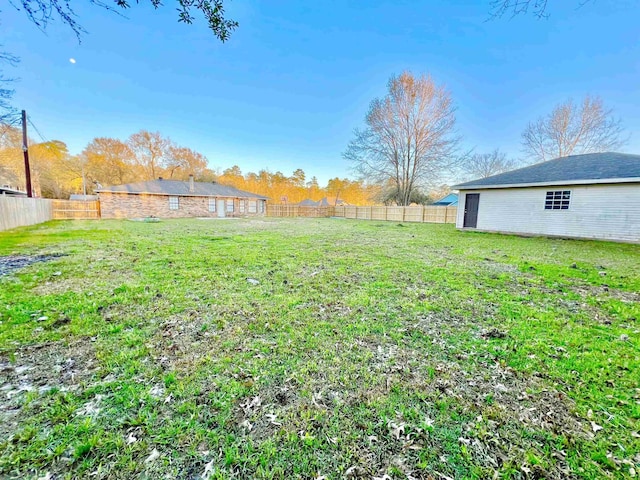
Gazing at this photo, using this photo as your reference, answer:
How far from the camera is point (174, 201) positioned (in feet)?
74.3

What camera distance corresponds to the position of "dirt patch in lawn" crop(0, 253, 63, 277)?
4868 millimetres

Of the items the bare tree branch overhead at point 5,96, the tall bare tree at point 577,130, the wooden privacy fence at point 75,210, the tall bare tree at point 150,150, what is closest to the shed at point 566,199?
the tall bare tree at point 577,130

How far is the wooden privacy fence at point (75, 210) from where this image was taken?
58.9 feet

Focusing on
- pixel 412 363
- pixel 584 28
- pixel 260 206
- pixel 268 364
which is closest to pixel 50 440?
pixel 268 364

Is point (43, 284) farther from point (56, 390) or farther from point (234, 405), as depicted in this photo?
point (234, 405)

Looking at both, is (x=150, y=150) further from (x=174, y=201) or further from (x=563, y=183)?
(x=563, y=183)

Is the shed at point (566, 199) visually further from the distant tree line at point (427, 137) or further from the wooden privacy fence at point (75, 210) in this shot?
the wooden privacy fence at point (75, 210)

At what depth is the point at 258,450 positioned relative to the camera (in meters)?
1.46

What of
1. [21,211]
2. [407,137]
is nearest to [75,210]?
[21,211]

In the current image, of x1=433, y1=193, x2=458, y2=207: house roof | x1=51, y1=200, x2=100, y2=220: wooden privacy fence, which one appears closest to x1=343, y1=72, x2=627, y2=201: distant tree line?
x1=433, y1=193, x2=458, y2=207: house roof

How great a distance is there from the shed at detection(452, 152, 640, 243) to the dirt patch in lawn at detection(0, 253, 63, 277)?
52.0 ft

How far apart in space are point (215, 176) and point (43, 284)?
37346mm

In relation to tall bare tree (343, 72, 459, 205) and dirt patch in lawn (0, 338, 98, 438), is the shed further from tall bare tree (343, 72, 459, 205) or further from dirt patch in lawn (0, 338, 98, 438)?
dirt patch in lawn (0, 338, 98, 438)

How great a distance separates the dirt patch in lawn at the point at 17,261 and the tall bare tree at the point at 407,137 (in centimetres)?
2182
